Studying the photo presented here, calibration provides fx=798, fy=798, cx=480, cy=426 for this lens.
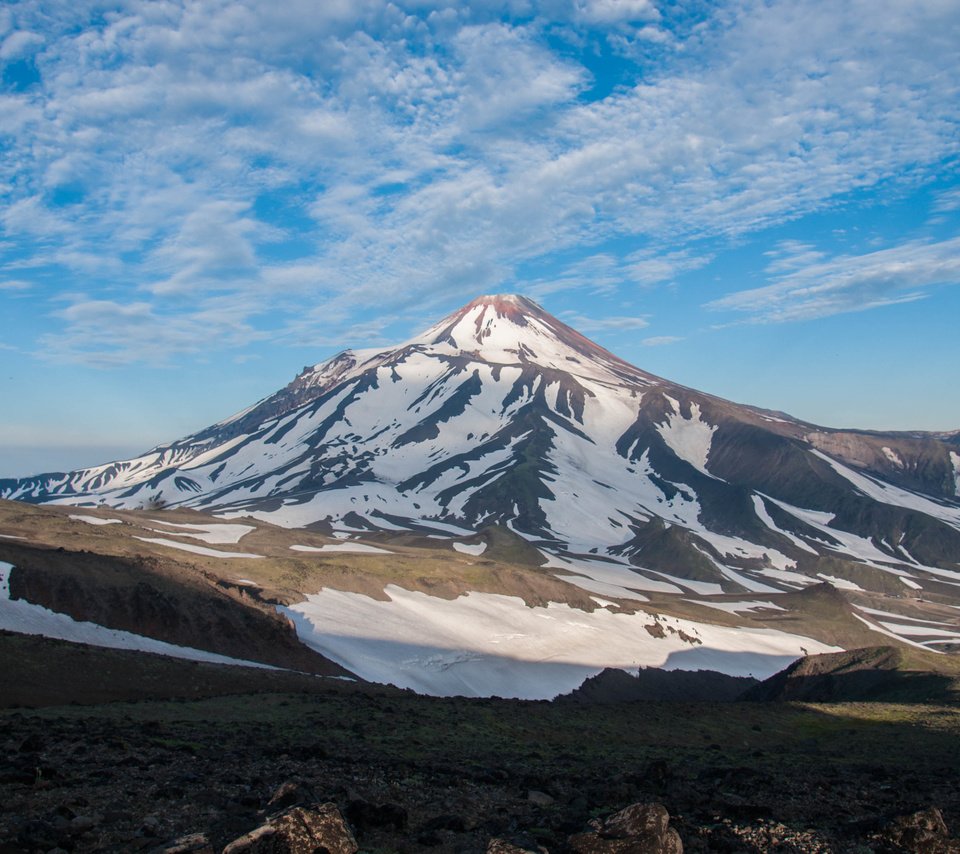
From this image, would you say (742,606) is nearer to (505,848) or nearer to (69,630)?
(69,630)

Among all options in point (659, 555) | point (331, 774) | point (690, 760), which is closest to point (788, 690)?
point (690, 760)

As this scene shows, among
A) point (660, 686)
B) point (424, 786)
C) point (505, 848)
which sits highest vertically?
point (505, 848)

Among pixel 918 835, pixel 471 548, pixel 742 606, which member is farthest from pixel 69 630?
pixel 471 548

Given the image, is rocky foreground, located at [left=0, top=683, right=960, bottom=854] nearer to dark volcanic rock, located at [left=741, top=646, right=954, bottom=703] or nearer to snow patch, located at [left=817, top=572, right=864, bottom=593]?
dark volcanic rock, located at [left=741, top=646, right=954, bottom=703]

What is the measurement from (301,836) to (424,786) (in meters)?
5.87

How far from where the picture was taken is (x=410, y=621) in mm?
68000

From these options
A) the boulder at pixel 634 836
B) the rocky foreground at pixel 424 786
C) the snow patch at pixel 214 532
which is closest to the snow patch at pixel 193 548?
the snow patch at pixel 214 532

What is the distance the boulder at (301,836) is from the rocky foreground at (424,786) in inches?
0.9

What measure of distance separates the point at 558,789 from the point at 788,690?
45.8 m

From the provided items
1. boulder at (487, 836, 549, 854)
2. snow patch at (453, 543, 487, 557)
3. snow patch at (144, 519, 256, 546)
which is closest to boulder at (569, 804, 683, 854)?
boulder at (487, 836, 549, 854)

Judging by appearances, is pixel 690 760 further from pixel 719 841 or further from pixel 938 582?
pixel 938 582

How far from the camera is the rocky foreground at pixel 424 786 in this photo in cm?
1078

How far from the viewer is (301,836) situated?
32.3ft

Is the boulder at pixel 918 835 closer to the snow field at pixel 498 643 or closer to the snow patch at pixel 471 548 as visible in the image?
the snow field at pixel 498 643
